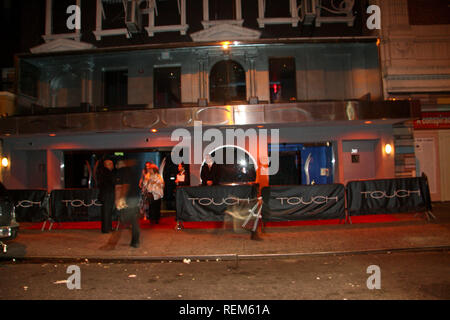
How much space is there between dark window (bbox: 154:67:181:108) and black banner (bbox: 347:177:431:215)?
8625 mm

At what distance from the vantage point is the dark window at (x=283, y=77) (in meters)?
14.3

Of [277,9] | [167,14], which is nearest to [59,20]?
A: [167,14]

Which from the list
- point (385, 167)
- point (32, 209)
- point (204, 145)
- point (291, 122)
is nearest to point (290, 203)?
point (291, 122)

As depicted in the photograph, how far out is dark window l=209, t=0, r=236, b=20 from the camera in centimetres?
1457

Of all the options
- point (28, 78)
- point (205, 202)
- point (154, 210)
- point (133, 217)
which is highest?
point (28, 78)

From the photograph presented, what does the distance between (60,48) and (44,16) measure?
8.97ft

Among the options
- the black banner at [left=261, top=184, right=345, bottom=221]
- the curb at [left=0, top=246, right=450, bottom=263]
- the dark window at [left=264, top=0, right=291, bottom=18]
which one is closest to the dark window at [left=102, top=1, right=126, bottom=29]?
the dark window at [left=264, top=0, right=291, bottom=18]

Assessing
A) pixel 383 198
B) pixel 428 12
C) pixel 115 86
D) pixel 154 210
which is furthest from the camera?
pixel 115 86

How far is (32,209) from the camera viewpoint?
9852mm

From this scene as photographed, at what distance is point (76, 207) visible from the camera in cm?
991

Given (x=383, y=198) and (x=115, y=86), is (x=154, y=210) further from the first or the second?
(x=115, y=86)

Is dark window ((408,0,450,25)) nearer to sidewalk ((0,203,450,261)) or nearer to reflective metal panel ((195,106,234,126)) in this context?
sidewalk ((0,203,450,261))

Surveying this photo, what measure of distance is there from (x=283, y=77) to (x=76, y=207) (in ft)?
32.5

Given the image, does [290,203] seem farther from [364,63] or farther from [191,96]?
[364,63]
